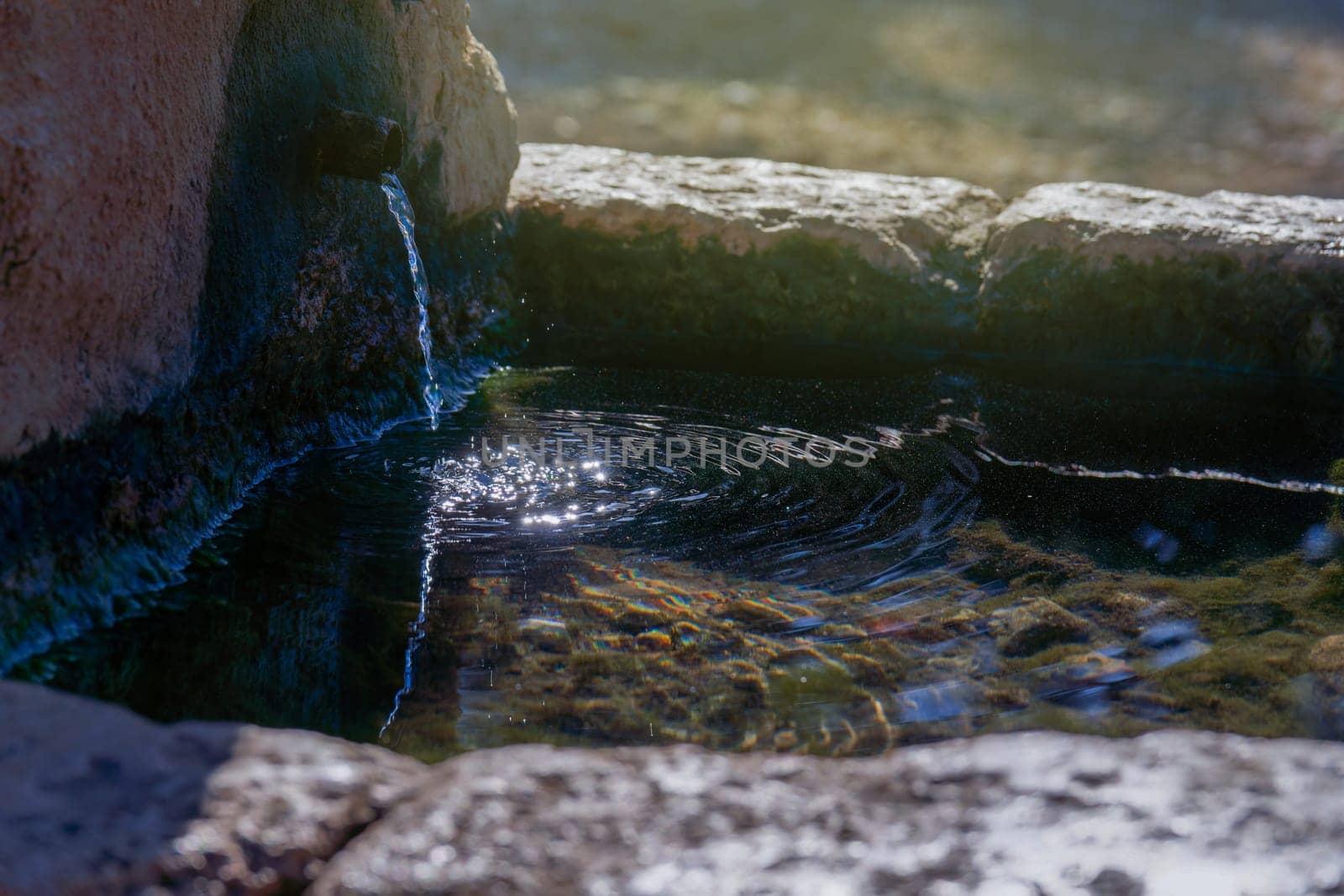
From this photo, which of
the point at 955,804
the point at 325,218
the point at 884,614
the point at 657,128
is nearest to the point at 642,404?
the point at 325,218

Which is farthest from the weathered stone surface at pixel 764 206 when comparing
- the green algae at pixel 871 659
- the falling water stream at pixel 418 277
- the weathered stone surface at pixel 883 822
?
the weathered stone surface at pixel 883 822

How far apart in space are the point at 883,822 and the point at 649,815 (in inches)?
11.1

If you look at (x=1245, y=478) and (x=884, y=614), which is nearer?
(x=884, y=614)

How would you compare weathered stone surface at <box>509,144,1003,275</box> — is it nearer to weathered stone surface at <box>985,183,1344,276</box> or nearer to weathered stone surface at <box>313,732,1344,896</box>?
weathered stone surface at <box>985,183,1344,276</box>

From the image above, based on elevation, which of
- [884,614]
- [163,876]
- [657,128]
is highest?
[657,128]

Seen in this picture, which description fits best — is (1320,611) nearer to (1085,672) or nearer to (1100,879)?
(1085,672)

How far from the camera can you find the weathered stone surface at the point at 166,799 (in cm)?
129

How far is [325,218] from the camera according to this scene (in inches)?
131

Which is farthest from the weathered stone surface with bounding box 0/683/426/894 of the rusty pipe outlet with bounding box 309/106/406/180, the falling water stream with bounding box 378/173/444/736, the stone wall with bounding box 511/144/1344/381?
the stone wall with bounding box 511/144/1344/381

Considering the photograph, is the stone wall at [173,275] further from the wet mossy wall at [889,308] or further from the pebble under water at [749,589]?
the wet mossy wall at [889,308]

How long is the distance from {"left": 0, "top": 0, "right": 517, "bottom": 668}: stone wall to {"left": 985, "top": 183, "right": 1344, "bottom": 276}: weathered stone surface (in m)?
2.44

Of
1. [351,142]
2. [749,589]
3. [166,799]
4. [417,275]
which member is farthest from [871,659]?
[417,275]

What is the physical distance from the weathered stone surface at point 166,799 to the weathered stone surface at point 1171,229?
386cm

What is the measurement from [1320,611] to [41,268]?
8.41 ft
